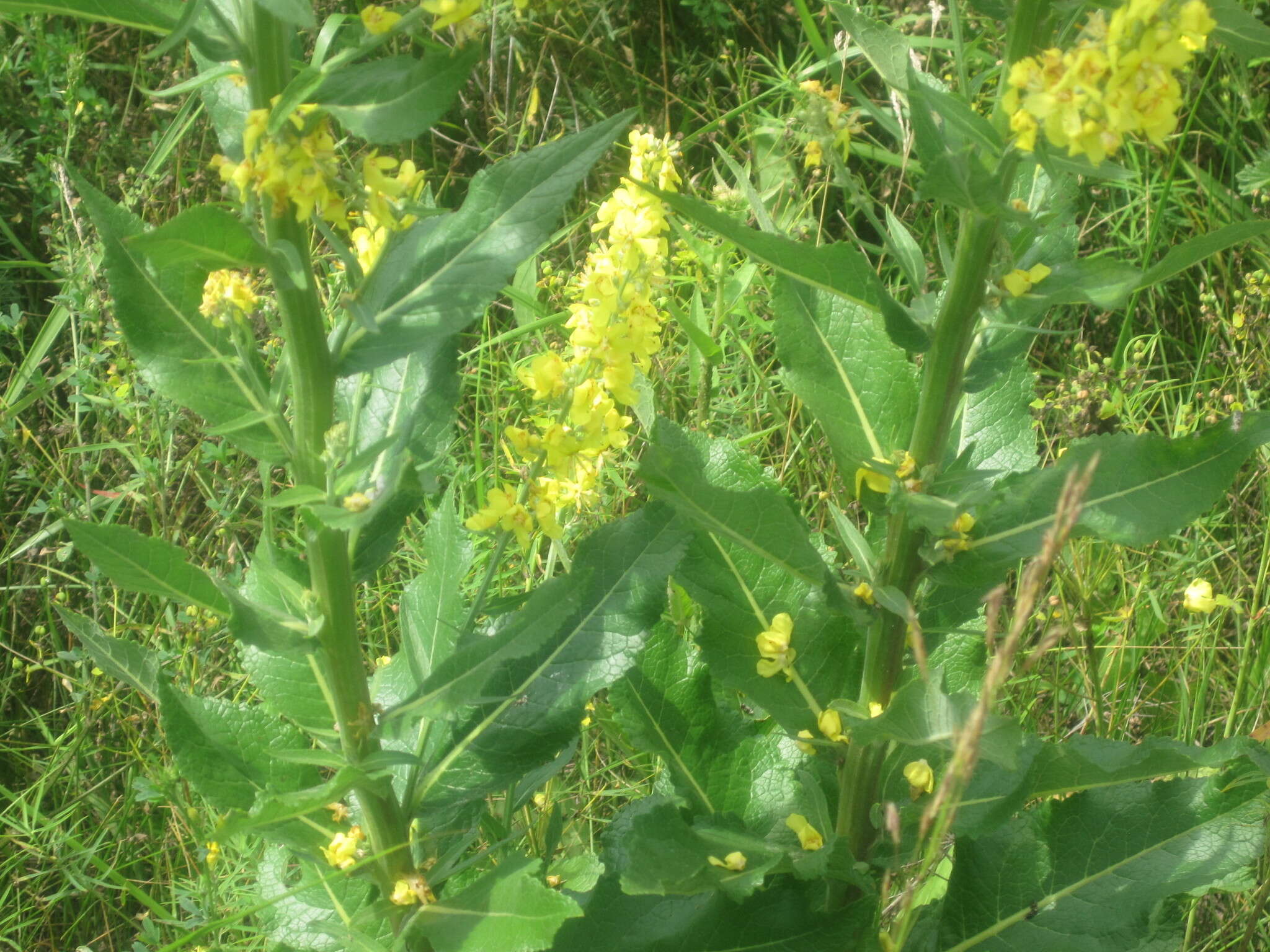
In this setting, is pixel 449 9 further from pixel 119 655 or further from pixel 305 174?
pixel 119 655

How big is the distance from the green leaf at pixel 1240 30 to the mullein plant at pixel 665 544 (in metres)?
0.01

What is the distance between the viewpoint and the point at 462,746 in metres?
1.86

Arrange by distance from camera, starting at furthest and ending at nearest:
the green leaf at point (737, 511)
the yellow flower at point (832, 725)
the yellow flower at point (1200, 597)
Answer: the yellow flower at point (1200, 597), the yellow flower at point (832, 725), the green leaf at point (737, 511)

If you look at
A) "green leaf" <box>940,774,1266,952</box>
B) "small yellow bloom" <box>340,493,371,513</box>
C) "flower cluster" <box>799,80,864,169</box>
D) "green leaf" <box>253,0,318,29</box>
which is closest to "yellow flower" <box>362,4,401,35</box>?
"green leaf" <box>253,0,318,29</box>

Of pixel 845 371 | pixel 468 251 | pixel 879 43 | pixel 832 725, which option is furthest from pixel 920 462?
pixel 468 251

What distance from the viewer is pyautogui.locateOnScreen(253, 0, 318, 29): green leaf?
124 centimetres

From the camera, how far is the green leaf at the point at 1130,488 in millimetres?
1637

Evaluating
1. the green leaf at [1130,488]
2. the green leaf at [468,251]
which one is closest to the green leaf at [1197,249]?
the green leaf at [1130,488]

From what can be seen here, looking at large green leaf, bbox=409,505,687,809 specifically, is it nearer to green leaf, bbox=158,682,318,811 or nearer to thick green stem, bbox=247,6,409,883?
thick green stem, bbox=247,6,409,883

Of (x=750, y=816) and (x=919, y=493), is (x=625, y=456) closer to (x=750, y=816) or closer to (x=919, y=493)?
(x=750, y=816)

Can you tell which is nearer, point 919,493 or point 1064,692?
point 919,493

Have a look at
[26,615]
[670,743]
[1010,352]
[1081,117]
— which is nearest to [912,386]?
[1010,352]

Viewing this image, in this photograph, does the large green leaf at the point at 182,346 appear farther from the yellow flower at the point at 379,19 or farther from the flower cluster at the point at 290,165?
the yellow flower at the point at 379,19

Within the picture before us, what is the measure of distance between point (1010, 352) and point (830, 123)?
0.43 metres
